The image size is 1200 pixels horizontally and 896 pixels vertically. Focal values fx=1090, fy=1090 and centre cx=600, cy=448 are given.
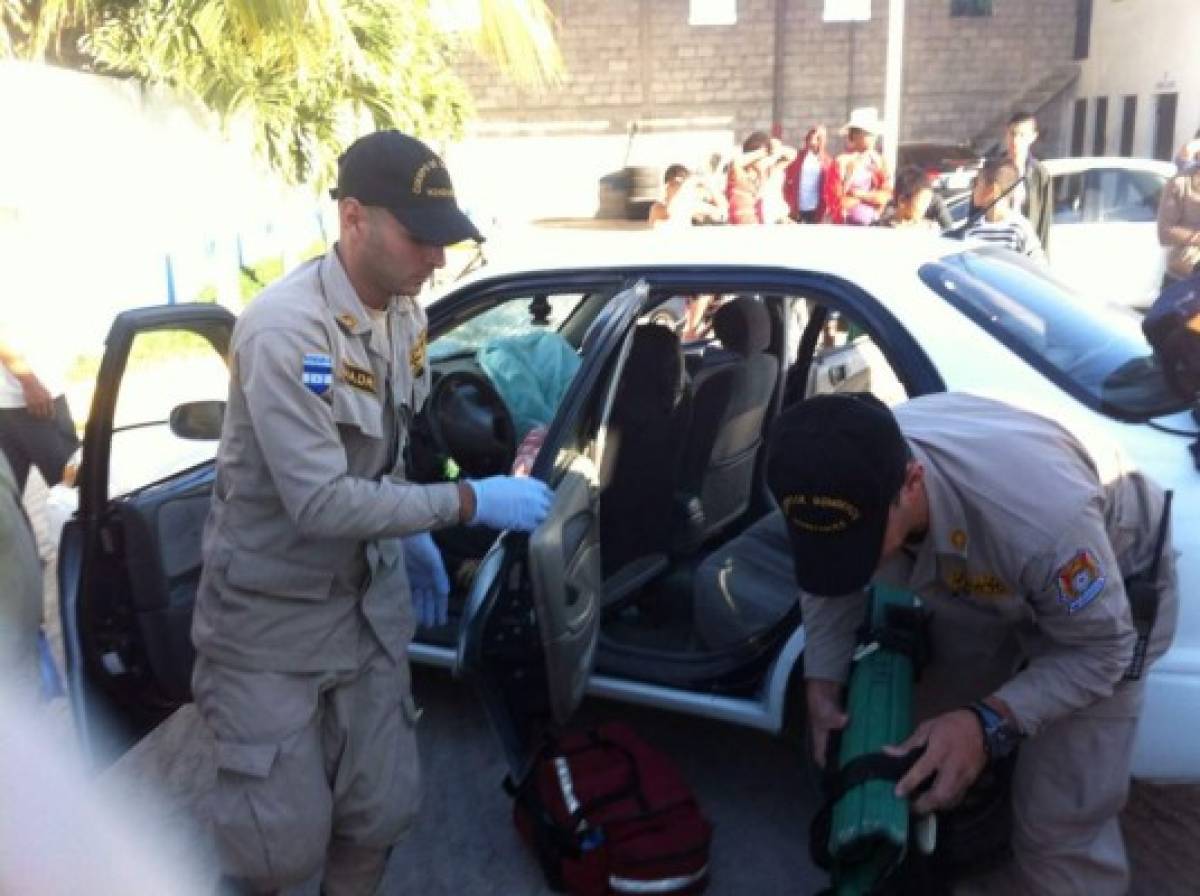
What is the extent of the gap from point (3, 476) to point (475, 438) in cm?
133

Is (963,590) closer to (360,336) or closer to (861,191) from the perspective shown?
(360,336)

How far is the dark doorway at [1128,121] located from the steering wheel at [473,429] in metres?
19.5

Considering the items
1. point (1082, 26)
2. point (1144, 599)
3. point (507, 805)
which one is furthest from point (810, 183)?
point (1082, 26)

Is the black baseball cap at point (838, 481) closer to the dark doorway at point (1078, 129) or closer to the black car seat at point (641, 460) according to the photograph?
the black car seat at point (641, 460)

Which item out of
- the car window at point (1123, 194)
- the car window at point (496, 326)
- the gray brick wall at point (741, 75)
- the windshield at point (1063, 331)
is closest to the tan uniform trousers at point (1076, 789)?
the windshield at point (1063, 331)

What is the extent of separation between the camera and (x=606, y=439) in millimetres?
3240

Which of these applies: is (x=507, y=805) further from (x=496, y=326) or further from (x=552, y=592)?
(x=496, y=326)

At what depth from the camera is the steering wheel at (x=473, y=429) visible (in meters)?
3.32

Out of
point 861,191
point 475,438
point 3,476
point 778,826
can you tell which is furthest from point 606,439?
point 861,191

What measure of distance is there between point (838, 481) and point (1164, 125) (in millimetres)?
19522

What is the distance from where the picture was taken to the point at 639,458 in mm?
3373

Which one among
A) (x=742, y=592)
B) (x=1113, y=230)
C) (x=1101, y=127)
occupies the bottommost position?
(x=742, y=592)

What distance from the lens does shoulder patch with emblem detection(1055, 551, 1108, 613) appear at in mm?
1746

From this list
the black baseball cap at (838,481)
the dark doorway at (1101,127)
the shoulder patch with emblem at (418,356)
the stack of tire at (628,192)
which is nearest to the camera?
the black baseball cap at (838,481)
